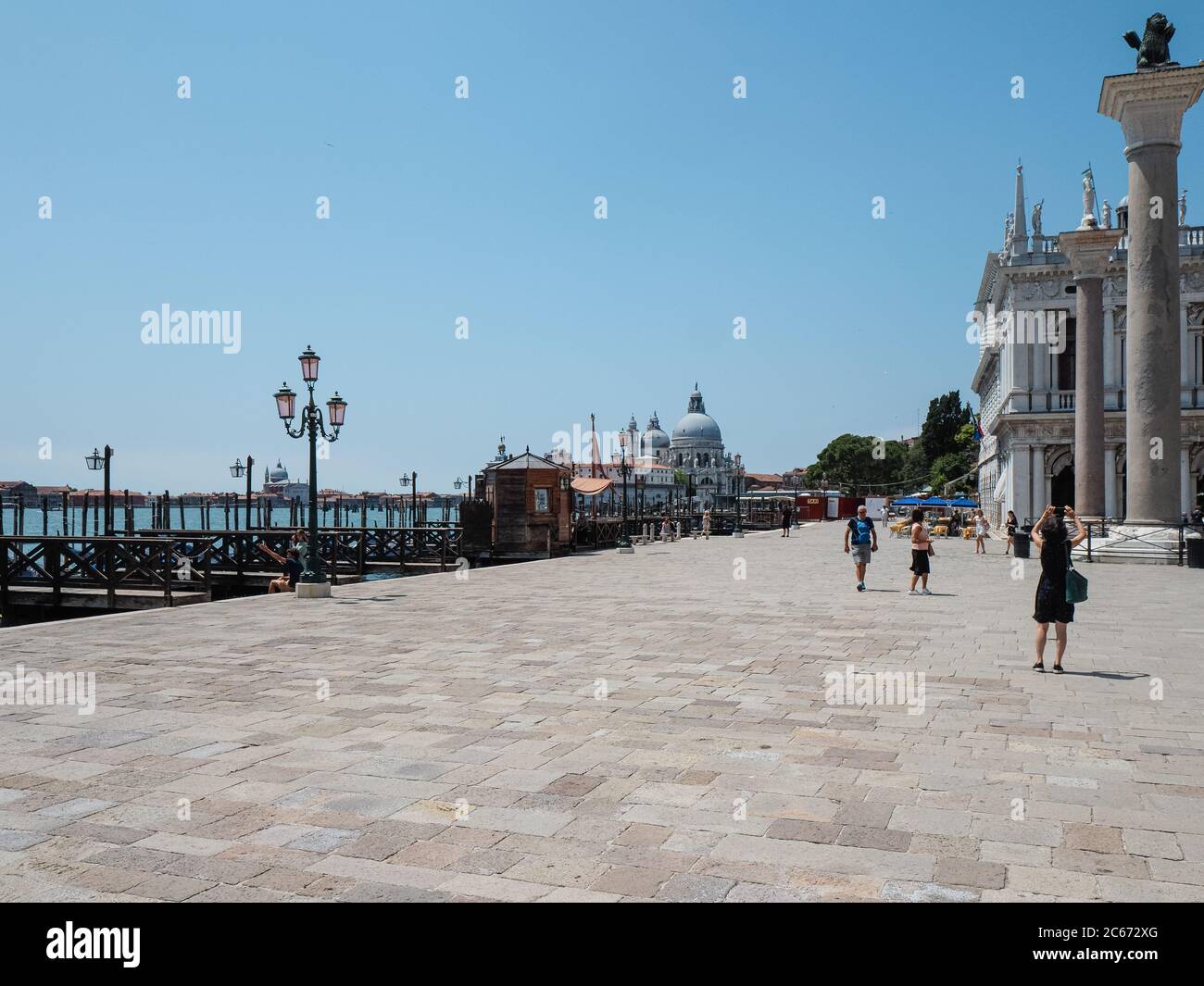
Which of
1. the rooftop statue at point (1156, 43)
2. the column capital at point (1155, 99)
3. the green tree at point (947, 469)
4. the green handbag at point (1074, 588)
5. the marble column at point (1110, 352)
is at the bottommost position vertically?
the green handbag at point (1074, 588)

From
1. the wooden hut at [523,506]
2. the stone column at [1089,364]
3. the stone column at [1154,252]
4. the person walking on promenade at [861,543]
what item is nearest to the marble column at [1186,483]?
the stone column at [1089,364]

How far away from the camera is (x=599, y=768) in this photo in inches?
241

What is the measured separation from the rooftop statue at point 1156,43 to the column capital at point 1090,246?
484cm

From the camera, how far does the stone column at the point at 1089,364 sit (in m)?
26.8

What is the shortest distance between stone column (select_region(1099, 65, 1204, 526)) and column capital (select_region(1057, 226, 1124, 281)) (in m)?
3.84

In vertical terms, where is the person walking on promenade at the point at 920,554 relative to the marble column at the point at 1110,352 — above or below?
below

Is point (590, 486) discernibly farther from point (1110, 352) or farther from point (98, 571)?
point (98, 571)

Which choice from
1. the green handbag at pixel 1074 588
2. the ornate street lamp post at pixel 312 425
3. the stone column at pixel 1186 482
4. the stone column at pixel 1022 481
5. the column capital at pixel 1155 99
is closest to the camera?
the green handbag at pixel 1074 588

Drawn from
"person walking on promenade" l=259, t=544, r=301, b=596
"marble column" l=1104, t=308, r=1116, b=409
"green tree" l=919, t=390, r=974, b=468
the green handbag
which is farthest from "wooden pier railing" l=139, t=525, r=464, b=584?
"green tree" l=919, t=390, r=974, b=468

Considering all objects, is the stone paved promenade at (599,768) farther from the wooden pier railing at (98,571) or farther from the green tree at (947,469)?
the green tree at (947,469)

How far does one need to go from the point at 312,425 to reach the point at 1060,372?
3486 centimetres

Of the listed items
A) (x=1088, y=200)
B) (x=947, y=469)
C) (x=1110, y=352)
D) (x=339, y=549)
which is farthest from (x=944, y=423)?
(x=339, y=549)

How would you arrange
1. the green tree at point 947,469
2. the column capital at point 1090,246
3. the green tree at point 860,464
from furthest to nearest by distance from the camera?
the green tree at point 860,464 < the green tree at point 947,469 < the column capital at point 1090,246
